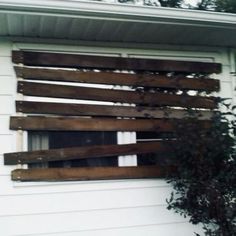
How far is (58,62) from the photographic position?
4.13m

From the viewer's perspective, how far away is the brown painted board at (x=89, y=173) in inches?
149

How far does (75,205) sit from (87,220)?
0.66 feet

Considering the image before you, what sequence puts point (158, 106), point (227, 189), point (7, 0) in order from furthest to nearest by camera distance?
point (158, 106) → point (227, 189) → point (7, 0)

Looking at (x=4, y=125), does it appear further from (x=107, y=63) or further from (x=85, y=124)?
(x=107, y=63)

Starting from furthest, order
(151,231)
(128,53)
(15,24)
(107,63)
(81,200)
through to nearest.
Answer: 1. (128,53)
2. (107,63)
3. (151,231)
4. (81,200)
5. (15,24)

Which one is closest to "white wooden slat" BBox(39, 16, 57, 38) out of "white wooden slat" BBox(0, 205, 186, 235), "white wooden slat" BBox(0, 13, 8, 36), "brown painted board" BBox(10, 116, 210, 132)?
"white wooden slat" BBox(0, 13, 8, 36)

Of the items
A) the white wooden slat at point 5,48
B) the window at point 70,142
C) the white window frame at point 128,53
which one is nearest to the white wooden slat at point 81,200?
the white window frame at point 128,53

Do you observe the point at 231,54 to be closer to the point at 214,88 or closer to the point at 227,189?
the point at 214,88

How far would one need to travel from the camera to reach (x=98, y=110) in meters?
4.14

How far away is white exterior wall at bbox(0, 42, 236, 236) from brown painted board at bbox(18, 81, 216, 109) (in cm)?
24

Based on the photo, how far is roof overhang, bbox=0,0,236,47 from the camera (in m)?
3.61

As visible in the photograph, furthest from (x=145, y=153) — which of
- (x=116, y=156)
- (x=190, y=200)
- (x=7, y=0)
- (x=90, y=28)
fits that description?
(x=7, y=0)

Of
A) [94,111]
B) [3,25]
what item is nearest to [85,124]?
[94,111]

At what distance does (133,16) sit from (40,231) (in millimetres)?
2410
